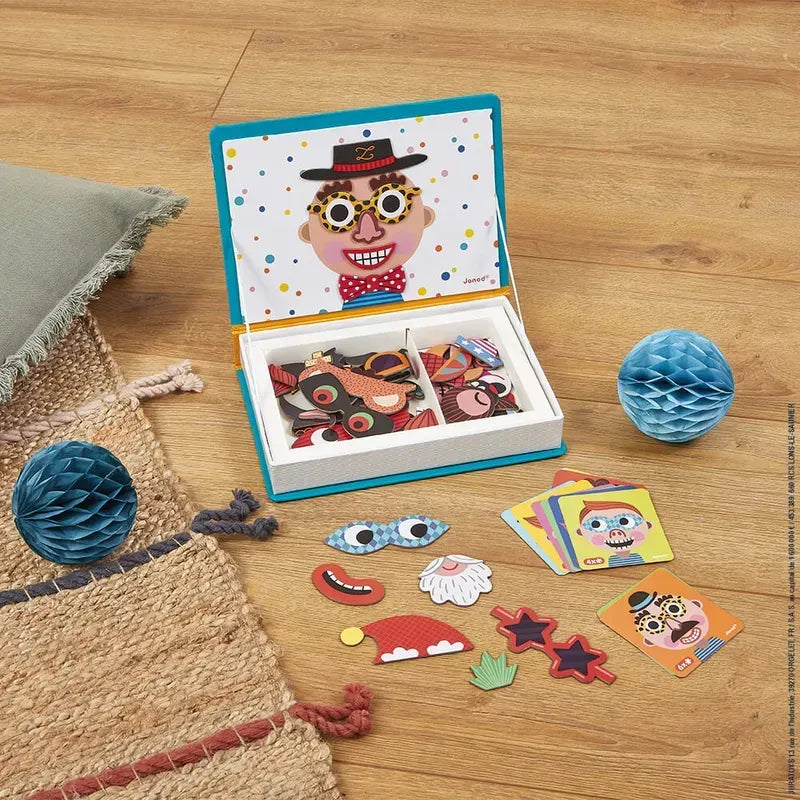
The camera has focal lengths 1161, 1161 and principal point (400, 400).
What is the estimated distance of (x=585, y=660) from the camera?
3.65 feet

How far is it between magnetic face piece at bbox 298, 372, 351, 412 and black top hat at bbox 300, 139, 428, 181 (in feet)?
0.76

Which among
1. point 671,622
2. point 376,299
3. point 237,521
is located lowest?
point 671,622

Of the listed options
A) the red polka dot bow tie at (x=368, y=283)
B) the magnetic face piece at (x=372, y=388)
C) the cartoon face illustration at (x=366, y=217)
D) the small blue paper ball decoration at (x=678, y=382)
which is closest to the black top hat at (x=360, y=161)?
the cartoon face illustration at (x=366, y=217)

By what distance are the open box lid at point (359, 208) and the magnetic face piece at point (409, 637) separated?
420 mm

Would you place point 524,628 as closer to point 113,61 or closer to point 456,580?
point 456,580

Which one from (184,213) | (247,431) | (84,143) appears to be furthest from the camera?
(84,143)

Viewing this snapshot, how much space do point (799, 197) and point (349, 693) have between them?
1098mm

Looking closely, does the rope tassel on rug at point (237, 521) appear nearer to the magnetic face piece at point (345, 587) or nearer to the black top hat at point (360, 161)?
the magnetic face piece at point (345, 587)

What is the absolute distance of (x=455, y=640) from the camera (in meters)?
1.13

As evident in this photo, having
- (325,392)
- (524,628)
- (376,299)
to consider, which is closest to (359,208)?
(376,299)

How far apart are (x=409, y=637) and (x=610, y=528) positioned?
25 cm

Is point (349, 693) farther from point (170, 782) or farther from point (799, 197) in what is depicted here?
point (799, 197)

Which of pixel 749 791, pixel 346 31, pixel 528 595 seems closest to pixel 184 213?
pixel 346 31

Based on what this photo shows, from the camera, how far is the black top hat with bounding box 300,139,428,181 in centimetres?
134
